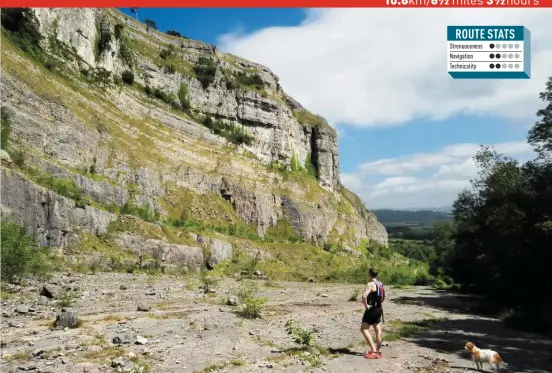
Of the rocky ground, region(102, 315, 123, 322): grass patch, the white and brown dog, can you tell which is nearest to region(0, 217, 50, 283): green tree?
the rocky ground

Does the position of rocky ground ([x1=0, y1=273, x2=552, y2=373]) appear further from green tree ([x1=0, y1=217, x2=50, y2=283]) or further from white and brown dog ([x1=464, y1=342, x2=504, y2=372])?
green tree ([x1=0, y1=217, x2=50, y2=283])

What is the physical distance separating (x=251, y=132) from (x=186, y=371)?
8653cm

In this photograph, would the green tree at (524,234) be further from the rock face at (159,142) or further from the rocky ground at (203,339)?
the rock face at (159,142)

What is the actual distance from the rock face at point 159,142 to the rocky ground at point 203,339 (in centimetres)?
1567

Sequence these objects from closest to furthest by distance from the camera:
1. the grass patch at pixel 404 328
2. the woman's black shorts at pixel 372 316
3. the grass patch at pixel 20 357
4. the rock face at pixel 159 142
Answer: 1. the grass patch at pixel 20 357
2. the woman's black shorts at pixel 372 316
3. the grass patch at pixel 404 328
4. the rock face at pixel 159 142

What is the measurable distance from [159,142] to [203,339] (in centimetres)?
5518

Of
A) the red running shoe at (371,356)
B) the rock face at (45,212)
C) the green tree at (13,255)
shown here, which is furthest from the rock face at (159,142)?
the red running shoe at (371,356)

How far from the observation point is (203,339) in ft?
47.8

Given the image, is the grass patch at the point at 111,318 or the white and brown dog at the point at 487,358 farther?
the grass patch at the point at 111,318

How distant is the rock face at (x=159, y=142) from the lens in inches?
1641

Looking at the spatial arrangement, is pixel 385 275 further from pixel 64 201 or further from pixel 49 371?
pixel 49 371

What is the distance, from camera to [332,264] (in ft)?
256

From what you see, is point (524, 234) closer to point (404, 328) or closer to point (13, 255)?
point (404, 328)

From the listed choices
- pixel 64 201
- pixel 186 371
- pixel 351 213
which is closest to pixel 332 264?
pixel 351 213
